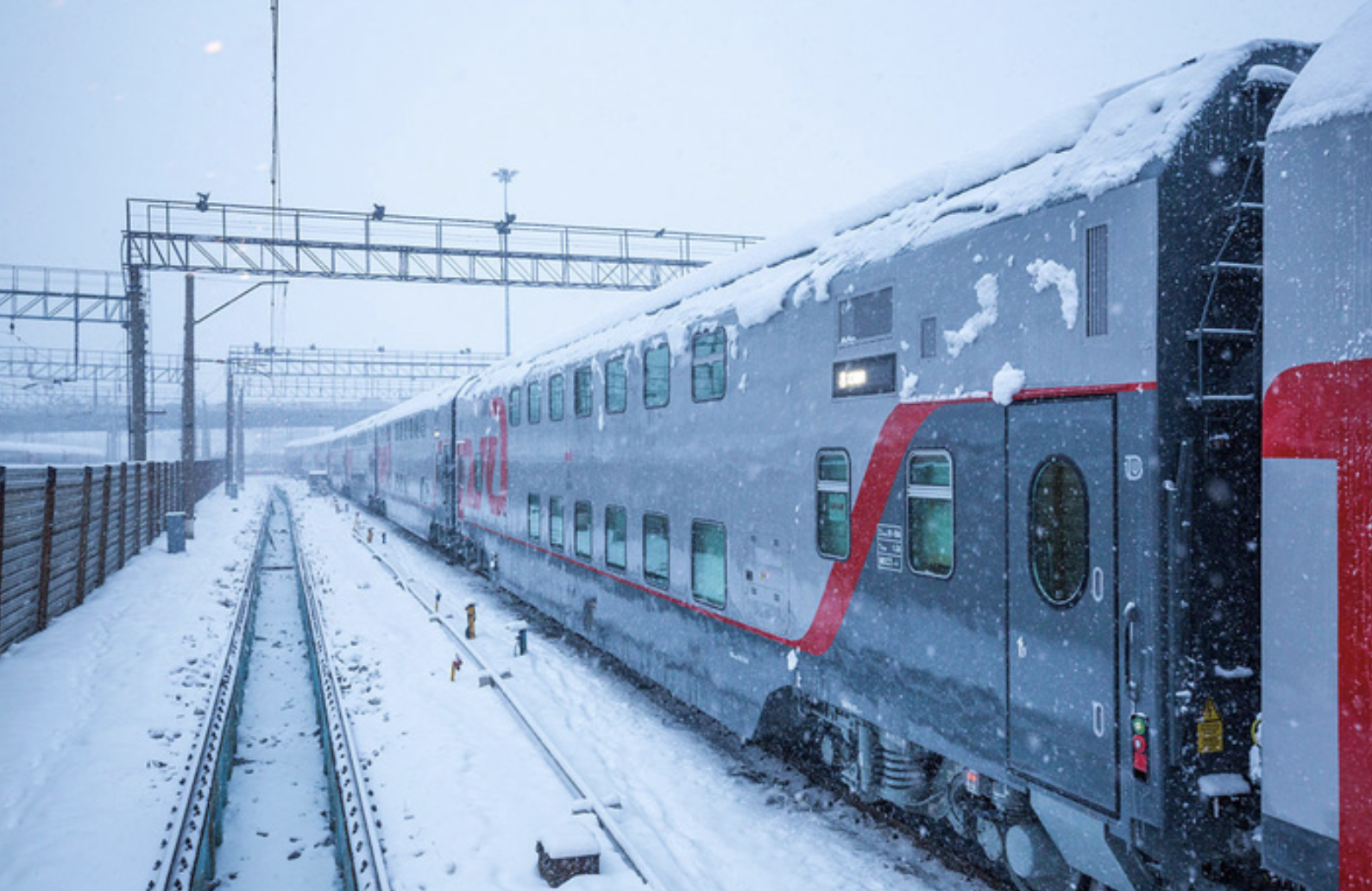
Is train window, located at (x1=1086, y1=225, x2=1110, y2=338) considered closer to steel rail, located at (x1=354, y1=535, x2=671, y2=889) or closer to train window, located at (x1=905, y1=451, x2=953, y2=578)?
train window, located at (x1=905, y1=451, x2=953, y2=578)

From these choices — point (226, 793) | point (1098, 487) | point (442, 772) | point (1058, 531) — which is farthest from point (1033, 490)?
point (226, 793)

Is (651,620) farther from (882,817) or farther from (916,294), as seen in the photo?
(916,294)

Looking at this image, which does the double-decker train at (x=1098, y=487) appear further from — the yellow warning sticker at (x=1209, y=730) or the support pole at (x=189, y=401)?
the support pole at (x=189, y=401)

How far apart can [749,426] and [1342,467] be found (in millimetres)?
4622

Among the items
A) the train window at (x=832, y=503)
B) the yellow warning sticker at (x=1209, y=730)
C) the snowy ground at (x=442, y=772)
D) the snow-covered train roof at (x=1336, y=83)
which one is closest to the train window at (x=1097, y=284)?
the snow-covered train roof at (x=1336, y=83)

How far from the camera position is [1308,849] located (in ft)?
11.2

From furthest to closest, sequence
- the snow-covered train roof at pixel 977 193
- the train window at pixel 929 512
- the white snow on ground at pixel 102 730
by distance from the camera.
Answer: the white snow on ground at pixel 102 730, the train window at pixel 929 512, the snow-covered train roof at pixel 977 193

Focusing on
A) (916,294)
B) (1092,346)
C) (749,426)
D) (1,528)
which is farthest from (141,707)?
(1092,346)

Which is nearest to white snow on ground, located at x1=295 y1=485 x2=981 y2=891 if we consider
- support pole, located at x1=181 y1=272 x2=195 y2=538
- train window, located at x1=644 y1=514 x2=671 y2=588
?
train window, located at x1=644 y1=514 x2=671 y2=588

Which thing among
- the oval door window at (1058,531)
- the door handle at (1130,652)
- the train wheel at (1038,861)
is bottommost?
the train wheel at (1038,861)

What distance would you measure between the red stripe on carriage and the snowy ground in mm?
2995

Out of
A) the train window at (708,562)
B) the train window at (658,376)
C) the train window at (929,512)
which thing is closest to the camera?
the train window at (929,512)

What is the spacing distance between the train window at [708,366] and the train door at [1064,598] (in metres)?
3.65

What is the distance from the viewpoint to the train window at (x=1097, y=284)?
4.25 m
